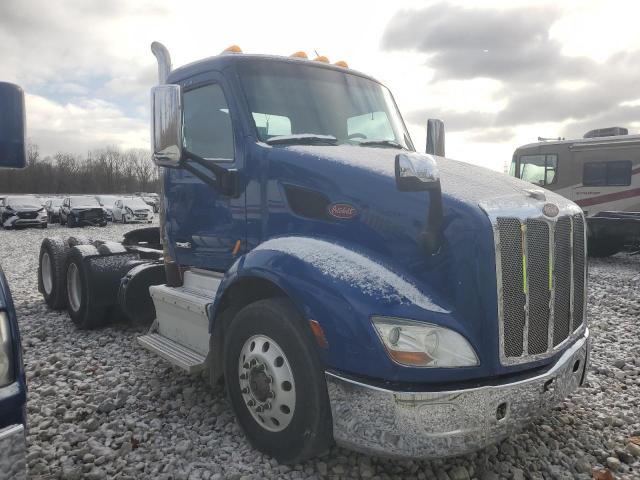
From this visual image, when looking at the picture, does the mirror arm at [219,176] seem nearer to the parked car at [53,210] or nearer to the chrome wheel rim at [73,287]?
the chrome wheel rim at [73,287]

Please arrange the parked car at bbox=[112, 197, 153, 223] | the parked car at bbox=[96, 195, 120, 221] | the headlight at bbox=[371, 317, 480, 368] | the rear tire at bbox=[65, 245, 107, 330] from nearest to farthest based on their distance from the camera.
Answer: the headlight at bbox=[371, 317, 480, 368] < the rear tire at bbox=[65, 245, 107, 330] < the parked car at bbox=[112, 197, 153, 223] < the parked car at bbox=[96, 195, 120, 221]

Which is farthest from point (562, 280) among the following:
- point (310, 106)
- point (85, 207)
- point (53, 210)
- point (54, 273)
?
point (53, 210)

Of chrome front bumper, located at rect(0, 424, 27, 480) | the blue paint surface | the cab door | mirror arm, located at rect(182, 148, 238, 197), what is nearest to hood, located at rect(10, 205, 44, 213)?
the cab door

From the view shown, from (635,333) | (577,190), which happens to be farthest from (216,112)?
(577,190)

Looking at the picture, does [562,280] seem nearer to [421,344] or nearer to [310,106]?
[421,344]

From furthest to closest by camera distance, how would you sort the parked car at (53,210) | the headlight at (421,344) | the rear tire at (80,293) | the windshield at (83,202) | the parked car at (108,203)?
the parked car at (53,210), the parked car at (108,203), the windshield at (83,202), the rear tire at (80,293), the headlight at (421,344)

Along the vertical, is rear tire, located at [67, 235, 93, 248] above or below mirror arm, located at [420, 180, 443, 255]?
below

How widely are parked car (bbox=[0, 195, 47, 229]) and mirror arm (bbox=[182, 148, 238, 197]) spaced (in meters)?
26.3

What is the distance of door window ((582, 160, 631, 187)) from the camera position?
1290 centimetres

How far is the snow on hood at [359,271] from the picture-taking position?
261 cm

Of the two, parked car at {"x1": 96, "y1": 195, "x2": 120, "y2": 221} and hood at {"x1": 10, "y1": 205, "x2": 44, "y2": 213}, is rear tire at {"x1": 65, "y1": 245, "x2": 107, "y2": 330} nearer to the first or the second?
hood at {"x1": 10, "y1": 205, "x2": 44, "y2": 213}

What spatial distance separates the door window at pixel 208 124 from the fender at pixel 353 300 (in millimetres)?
1242

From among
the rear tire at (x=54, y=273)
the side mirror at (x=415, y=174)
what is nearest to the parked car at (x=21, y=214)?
the rear tire at (x=54, y=273)

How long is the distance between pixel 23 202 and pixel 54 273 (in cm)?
2346
